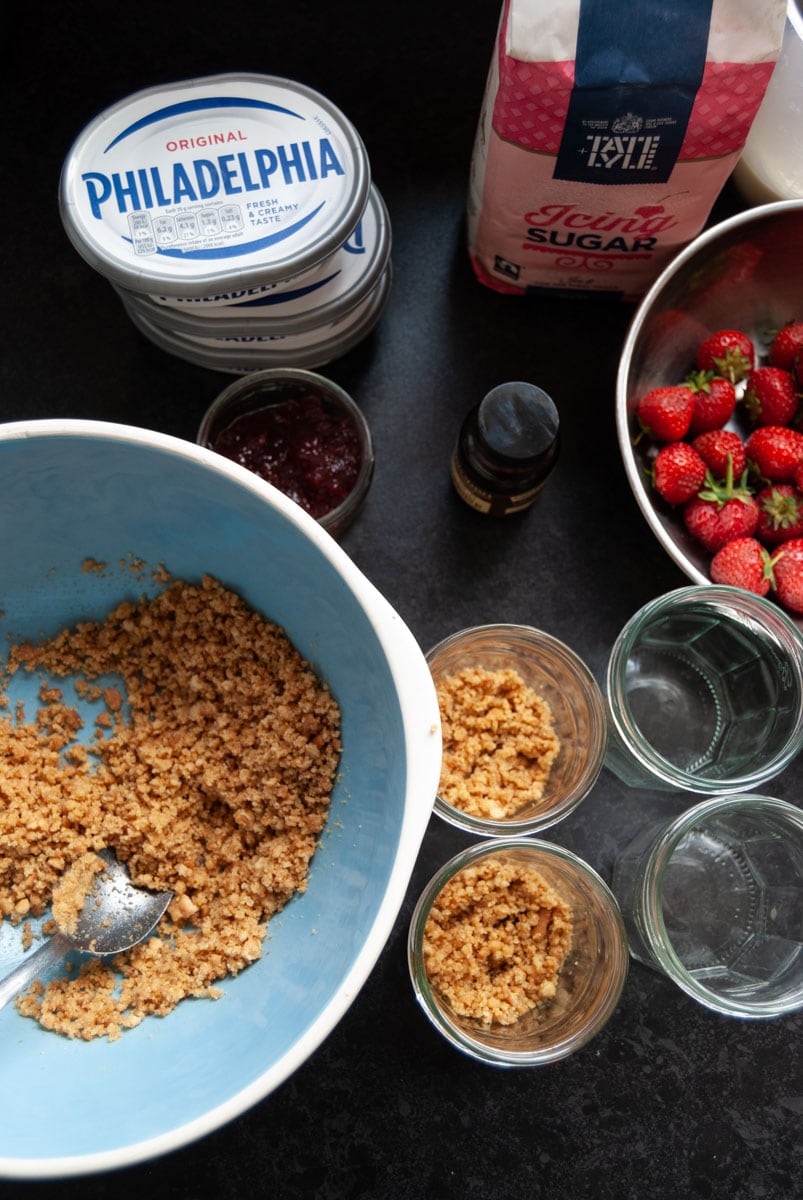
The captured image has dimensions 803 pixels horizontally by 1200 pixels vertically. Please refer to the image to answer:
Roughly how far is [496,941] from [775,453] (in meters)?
0.71

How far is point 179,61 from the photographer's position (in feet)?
4.38

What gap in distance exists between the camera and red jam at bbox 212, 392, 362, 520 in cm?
121

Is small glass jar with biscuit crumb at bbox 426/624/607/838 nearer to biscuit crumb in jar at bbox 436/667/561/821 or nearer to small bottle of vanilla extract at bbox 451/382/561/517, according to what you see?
biscuit crumb in jar at bbox 436/667/561/821

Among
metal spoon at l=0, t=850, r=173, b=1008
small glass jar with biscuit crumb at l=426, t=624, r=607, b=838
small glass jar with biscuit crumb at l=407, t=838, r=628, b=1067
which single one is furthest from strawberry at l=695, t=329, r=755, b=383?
metal spoon at l=0, t=850, r=173, b=1008

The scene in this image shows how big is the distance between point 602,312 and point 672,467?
0.89 ft

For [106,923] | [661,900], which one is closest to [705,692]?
[661,900]

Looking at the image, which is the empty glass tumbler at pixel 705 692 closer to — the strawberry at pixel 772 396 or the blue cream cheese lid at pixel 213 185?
the strawberry at pixel 772 396

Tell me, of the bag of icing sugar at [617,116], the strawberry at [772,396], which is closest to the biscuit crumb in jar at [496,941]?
the strawberry at [772,396]

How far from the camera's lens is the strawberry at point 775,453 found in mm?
1235

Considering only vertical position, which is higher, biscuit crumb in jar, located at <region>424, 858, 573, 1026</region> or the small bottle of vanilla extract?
the small bottle of vanilla extract

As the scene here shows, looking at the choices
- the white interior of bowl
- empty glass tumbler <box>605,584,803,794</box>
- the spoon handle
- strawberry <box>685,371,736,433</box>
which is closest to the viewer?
the white interior of bowl

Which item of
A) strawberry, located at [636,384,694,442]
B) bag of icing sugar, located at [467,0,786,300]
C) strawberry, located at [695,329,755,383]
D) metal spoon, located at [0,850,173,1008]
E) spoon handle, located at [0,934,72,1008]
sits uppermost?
bag of icing sugar, located at [467,0,786,300]

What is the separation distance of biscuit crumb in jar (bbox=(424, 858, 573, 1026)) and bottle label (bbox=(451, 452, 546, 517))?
1.45 feet

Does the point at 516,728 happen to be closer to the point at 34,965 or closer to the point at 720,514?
the point at 720,514
